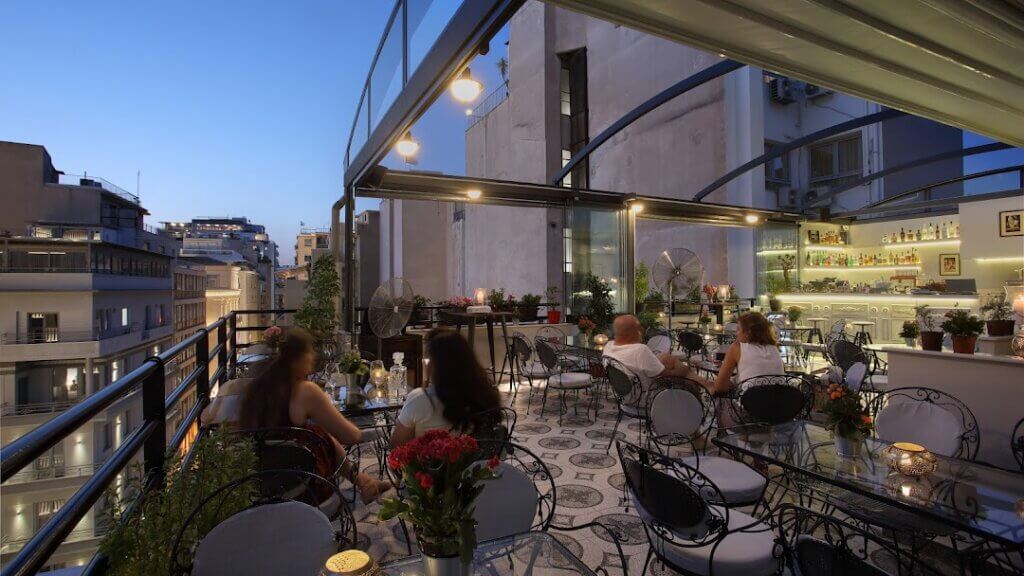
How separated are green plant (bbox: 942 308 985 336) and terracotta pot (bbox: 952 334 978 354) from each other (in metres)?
0.04

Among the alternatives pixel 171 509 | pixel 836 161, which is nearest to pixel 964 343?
pixel 171 509

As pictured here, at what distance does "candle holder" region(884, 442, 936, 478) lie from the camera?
2213 millimetres

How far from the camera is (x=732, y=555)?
78.6 inches


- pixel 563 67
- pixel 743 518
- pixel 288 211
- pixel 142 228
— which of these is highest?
pixel 288 211

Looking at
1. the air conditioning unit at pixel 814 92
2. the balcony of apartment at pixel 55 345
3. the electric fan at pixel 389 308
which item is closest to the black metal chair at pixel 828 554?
the electric fan at pixel 389 308

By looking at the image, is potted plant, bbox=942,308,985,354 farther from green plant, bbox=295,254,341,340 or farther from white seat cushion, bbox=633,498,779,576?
green plant, bbox=295,254,341,340

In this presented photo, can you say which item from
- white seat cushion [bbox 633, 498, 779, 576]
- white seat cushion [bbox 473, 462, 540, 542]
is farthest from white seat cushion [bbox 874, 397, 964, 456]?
white seat cushion [bbox 473, 462, 540, 542]

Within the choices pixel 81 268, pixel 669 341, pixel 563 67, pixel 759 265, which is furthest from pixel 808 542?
pixel 81 268

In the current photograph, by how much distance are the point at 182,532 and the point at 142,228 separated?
37.1 m

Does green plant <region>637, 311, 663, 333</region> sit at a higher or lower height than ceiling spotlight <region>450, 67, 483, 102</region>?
lower

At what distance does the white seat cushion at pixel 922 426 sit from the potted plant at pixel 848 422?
0.58m

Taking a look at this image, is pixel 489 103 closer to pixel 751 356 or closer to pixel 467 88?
pixel 467 88

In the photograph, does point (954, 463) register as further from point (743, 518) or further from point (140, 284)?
point (140, 284)

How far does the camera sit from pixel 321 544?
5.20ft
